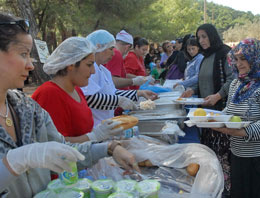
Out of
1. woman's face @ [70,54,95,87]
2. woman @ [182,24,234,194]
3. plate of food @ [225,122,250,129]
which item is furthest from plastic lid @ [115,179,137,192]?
woman @ [182,24,234,194]

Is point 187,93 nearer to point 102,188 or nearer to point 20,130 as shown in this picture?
point 102,188

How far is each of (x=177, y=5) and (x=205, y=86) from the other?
28.6 m

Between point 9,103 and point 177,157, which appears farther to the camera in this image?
point 177,157

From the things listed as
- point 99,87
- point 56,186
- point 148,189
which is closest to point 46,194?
point 56,186

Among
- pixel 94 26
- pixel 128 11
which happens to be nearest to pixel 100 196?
pixel 128 11

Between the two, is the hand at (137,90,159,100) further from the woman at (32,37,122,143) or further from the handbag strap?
the handbag strap

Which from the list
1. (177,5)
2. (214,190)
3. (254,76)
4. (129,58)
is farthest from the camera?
(177,5)

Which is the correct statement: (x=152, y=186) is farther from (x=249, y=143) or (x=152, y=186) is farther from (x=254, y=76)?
(x=254, y=76)

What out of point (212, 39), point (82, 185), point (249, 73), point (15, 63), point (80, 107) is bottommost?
point (82, 185)

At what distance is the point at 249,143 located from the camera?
2021 mm

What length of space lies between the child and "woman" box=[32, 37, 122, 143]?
2.46 meters

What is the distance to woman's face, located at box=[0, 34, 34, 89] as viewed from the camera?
974 mm

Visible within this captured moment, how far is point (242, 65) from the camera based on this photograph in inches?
82.0

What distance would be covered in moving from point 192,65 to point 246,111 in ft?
7.13
